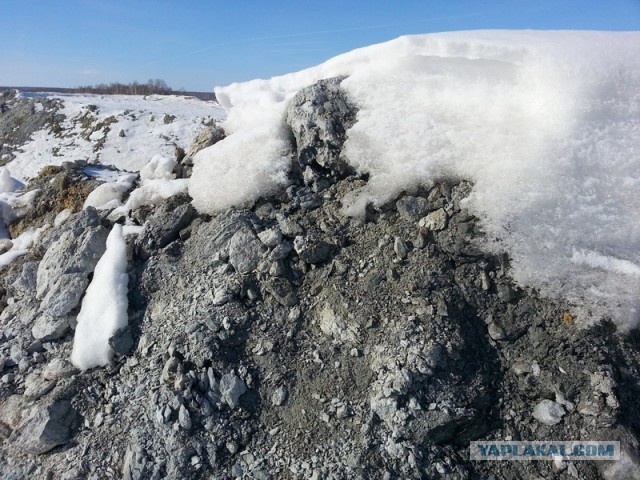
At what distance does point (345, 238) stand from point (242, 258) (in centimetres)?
126

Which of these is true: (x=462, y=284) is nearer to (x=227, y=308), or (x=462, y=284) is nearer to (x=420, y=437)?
(x=420, y=437)

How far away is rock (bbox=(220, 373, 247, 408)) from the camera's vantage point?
13.9 feet

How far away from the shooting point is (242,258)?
504cm

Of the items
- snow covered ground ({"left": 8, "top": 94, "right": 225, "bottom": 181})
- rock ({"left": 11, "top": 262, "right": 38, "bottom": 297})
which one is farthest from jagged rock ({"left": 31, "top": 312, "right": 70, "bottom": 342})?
snow covered ground ({"left": 8, "top": 94, "right": 225, "bottom": 181})

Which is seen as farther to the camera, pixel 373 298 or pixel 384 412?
pixel 373 298

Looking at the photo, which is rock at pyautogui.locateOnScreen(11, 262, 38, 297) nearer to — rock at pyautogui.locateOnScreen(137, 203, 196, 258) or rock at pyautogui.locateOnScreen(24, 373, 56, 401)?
rock at pyautogui.locateOnScreen(24, 373, 56, 401)

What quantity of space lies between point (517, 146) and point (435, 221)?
1.24m

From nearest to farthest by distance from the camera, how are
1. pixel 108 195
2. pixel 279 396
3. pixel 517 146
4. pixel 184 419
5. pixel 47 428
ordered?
pixel 184 419 → pixel 279 396 → pixel 47 428 → pixel 517 146 → pixel 108 195

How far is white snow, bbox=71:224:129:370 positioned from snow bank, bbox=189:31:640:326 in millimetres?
1348

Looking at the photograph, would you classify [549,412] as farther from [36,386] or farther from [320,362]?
[36,386]

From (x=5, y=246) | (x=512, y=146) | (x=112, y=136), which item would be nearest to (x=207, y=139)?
(x=5, y=246)

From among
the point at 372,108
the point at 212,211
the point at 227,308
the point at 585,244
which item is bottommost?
the point at 227,308

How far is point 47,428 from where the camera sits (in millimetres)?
4375

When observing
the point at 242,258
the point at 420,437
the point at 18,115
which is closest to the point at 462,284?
the point at 420,437
